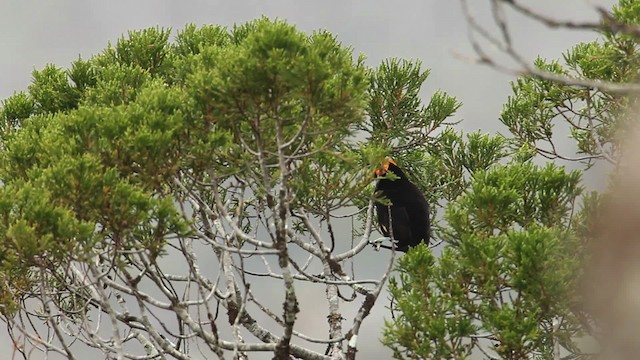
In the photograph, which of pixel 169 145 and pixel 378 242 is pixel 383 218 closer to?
pixel 378 242

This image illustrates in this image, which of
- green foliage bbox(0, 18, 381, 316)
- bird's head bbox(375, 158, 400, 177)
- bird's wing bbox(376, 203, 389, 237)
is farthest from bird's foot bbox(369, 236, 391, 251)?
green foliage bbox(0, 18, 381, 316)

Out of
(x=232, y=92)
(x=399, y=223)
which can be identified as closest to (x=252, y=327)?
(x=399, y=223)

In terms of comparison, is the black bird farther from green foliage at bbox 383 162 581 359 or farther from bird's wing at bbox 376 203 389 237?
green foliage at bbox 383 162 581 359

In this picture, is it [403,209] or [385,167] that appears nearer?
[385,167]

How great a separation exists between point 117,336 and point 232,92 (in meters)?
2.33

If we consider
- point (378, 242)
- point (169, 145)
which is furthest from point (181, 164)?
point (378, 242)

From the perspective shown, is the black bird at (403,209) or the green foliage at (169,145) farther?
the black bird at (403,209)

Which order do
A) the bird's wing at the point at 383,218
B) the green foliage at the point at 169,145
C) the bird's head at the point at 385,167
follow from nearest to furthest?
the green foliage at the point at 169,145 → the bird's head at the point at 385,167 → the bird's wing at the point at 383,218

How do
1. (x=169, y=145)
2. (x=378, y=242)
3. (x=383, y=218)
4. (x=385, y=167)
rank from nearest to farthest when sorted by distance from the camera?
(x=169, y=145), (x=385, y=167), (x=383, y=218), (x=378, y=242)

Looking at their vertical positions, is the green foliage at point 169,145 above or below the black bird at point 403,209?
below

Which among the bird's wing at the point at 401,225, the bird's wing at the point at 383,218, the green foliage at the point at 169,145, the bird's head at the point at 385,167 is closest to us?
the green foliage at the point at 169,145

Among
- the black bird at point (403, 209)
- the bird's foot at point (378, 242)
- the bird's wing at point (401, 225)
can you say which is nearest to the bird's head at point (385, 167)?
the black bird at point (403, 209)

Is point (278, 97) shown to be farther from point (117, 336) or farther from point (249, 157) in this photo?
point (117, 336)

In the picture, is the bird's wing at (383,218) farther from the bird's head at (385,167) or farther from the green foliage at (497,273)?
the green foliage at (497,273)
